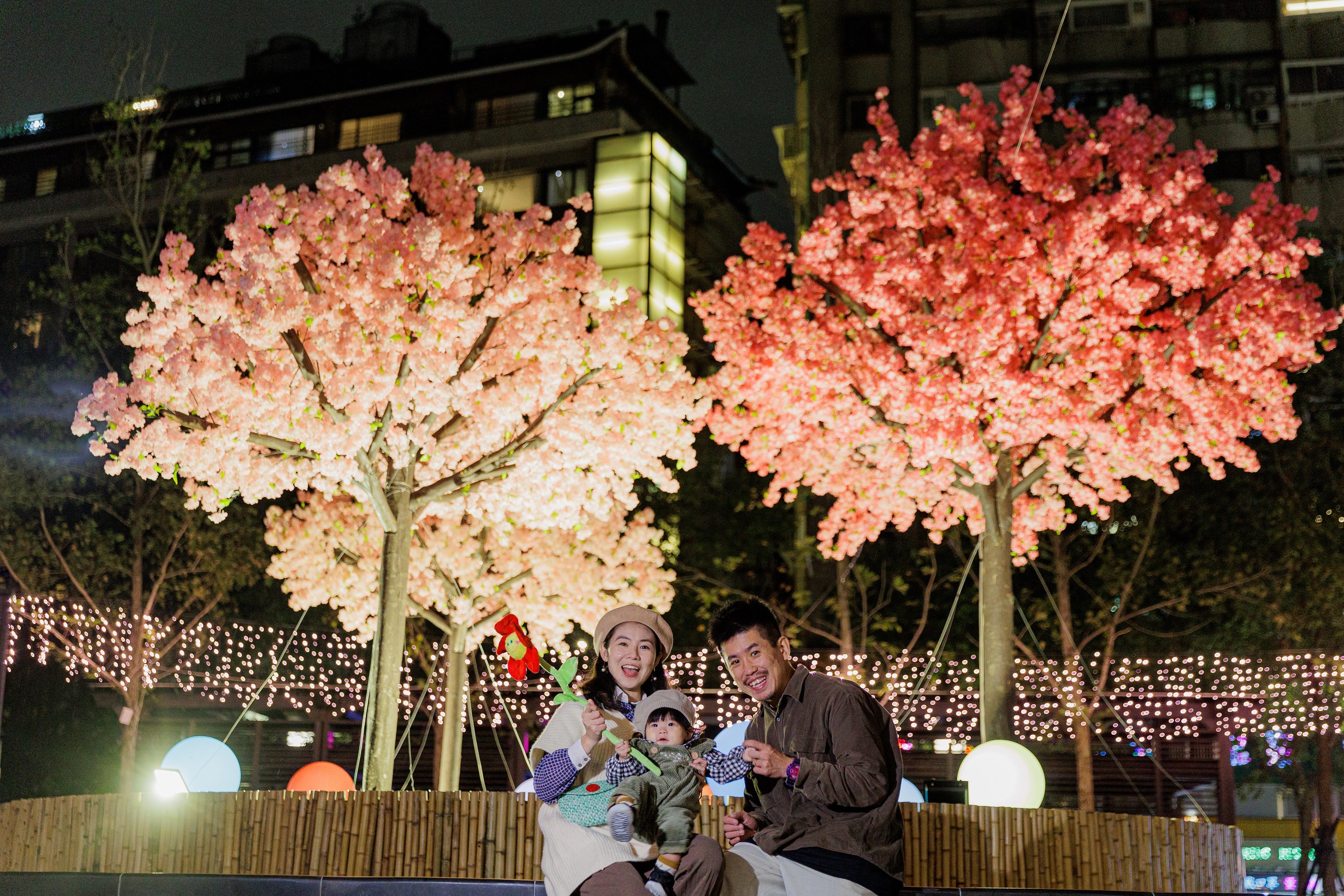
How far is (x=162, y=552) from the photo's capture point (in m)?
19.9

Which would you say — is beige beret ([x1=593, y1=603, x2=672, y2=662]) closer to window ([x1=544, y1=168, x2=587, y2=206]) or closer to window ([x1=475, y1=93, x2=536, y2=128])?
window ([x1=544, y1=168, x2=587, y2=206])

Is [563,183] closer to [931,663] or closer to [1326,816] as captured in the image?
[931,663]

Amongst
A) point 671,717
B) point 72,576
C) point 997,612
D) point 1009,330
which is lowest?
point 671,717

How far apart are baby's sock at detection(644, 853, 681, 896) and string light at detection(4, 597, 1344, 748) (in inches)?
512

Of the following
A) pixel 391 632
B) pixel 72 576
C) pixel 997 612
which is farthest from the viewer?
pixel 72 576

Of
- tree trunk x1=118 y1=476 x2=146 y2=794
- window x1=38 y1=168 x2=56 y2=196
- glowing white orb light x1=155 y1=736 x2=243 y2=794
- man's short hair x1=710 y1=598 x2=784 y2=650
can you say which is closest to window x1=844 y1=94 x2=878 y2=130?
tree trunk x1=118 y1=476 x2=146 y2=794

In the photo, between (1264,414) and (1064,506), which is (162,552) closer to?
(1064,506)

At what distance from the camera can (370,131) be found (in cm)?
Result: 3812

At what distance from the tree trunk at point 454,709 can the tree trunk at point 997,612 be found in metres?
6.84

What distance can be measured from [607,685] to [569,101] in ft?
110

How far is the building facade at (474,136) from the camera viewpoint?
35.2m

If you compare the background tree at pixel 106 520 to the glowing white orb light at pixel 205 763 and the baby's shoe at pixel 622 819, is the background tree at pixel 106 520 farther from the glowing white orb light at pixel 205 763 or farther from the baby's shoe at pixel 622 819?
the baby's shoe at pixel 622 819

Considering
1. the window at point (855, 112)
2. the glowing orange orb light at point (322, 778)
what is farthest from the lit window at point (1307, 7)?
the glowing orange orb light at point (322, 778)

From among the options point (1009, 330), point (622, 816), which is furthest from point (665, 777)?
point (1009, 330)
